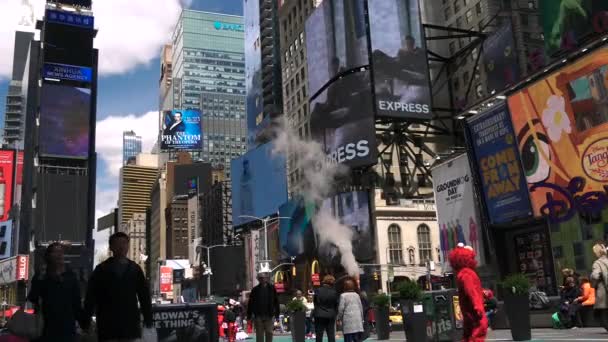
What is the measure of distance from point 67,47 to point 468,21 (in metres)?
91.3

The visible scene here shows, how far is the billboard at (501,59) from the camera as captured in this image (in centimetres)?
6612

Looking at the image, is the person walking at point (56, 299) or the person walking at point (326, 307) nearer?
the person walking at point (56, 299)

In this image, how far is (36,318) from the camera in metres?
7.62

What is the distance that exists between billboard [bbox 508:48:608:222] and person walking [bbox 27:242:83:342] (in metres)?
29.0

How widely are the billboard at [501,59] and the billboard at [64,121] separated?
295ft

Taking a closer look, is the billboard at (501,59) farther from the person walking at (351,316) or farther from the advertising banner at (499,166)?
the person walking at (351,316)

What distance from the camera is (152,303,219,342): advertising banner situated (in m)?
10.7

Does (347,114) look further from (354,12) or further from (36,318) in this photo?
(36,318)

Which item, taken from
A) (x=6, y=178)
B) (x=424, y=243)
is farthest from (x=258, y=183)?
(x=6, y=178)

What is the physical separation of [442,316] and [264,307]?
5277mm

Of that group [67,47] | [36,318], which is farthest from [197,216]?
[36,318]

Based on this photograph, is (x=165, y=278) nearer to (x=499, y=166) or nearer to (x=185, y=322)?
(x=499, y=166)

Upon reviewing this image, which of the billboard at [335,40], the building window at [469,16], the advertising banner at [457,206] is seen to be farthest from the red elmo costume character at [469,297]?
the building window at [469,16]

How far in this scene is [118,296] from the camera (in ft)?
23.0
